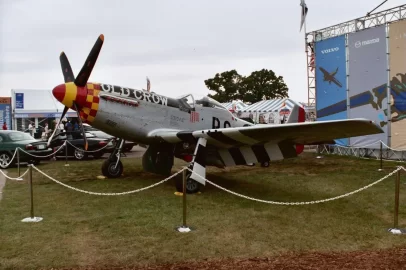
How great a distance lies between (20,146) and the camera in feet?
42.5

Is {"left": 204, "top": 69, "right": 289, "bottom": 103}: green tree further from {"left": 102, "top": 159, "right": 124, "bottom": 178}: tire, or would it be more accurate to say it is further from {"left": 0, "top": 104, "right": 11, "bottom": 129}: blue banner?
{"left": 102, "top": 159, "right": 124, "bottom": 178}: tire

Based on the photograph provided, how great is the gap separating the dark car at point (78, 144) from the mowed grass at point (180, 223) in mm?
5622

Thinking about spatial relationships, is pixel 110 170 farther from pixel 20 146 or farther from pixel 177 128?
pixel 20 146

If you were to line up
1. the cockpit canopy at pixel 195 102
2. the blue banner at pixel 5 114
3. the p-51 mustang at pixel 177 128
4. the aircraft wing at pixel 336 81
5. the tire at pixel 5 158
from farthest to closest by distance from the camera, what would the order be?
the blue banner at pixel 5 114 → the aircraft wing at pixel 336 81 → the tire at pixel 5 158 → the cockpit canopy at pixel 195 102 → the p-51 mustang at pixel 177 128

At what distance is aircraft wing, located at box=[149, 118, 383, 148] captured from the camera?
20.3ft

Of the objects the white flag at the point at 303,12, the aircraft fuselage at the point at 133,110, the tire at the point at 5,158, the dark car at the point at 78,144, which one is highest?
the white flag at the point at 303,12

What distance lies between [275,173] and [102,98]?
5606 millimetres

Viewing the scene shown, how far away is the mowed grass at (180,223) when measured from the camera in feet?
14.6

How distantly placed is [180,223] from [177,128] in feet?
12.3

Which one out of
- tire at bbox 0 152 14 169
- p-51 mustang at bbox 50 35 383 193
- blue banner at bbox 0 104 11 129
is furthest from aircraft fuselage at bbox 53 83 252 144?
blue banner at bbox 0 104 11 129

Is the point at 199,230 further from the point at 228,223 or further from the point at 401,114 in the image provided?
the point at 401,114

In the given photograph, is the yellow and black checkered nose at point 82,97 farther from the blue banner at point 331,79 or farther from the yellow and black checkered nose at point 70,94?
the blue banner at point 331,79

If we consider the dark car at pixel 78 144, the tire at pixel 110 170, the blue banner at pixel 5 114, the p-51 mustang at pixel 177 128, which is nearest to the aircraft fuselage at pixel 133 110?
the p-51 mustang at pixel 177 128

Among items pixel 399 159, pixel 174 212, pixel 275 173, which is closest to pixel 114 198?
pixel 174 212
